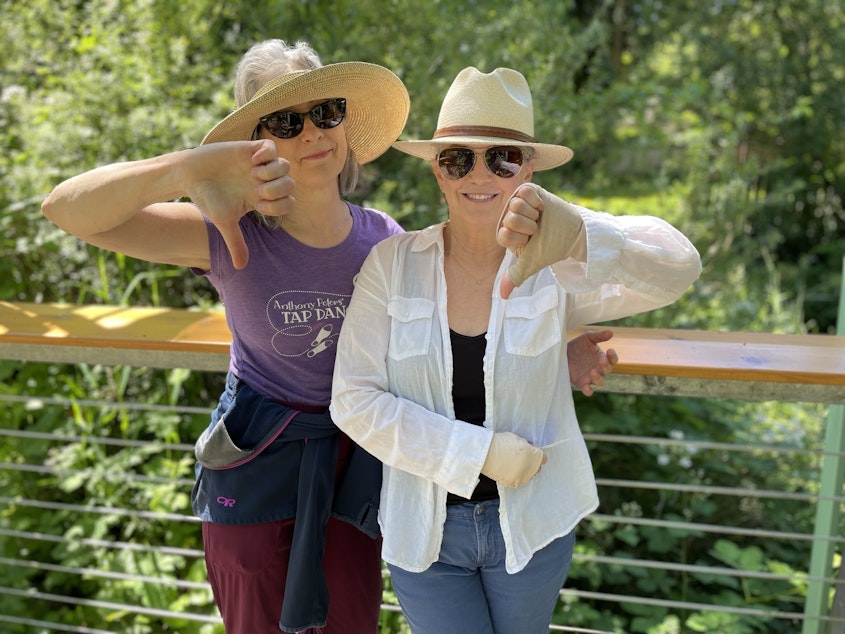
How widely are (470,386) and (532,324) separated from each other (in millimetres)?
183

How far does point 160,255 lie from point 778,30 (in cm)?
905

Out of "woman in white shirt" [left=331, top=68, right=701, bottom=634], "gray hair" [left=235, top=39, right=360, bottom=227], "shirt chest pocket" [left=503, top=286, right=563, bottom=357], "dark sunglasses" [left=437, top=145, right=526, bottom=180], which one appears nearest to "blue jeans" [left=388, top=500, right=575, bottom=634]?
"woman in white shirt" [left=331, top=68, right=701, bottom=634]

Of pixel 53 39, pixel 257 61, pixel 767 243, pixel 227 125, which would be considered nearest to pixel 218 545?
pixel 227 125

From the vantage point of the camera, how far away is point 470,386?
67.2 inches

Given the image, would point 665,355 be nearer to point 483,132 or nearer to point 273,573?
point 483,132

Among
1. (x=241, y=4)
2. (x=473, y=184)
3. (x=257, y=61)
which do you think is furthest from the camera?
(x=241, y=4)

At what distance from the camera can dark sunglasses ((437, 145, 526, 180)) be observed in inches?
65.7

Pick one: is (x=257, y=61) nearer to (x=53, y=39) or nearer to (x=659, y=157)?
(x=53, y=39)

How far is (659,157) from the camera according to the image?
617cm

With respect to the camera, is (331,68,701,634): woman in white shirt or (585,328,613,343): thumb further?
(585,328,613,343): thumb

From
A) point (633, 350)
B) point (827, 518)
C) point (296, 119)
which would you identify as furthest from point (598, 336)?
point (827, 518)

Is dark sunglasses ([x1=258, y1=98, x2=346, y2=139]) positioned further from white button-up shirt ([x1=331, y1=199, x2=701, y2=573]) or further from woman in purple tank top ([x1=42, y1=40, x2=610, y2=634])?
white button-up shirt ([x1=331, y1=199, x2=701, y2=573])

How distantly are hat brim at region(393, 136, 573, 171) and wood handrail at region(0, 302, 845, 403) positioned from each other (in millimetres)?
524

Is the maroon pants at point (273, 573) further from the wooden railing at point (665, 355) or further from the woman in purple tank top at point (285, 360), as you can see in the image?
the wooden railing at point (665, 355)
